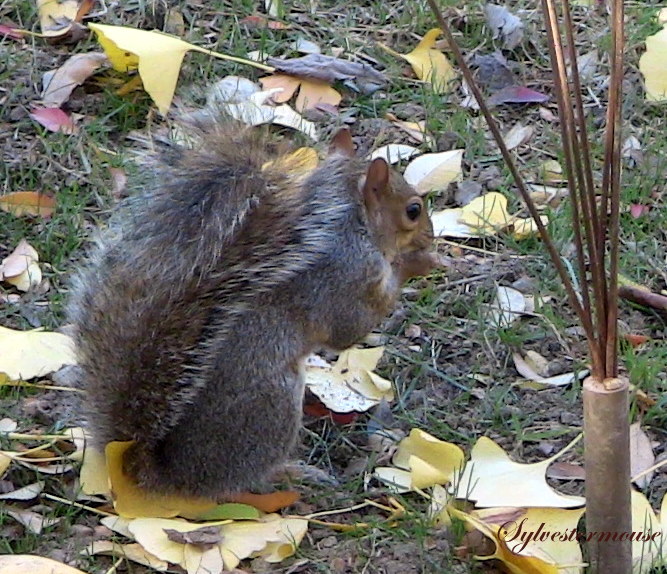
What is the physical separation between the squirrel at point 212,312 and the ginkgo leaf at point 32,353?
0.21 metres

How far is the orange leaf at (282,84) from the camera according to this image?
9.05ft

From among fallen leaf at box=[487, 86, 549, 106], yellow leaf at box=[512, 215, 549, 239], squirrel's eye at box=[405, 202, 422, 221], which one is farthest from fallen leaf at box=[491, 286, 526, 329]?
fallen leaf at box=[487, 86, 549, 106]

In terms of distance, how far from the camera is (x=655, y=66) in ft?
8.91

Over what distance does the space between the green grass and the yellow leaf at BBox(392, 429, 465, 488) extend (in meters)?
0.05

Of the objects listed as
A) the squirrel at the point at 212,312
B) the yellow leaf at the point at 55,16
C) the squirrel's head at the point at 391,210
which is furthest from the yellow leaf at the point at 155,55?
the squirrel at the point at 212,312

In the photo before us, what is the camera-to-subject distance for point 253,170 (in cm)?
181

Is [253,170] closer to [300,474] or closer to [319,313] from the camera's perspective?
[319,313]

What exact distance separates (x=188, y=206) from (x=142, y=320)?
0.54 ft

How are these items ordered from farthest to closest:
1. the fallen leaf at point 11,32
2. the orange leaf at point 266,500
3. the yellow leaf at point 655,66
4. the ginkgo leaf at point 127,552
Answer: the fallen leaf at point 11,32, the yellow leaf at point 655,66, the orange leaf at point 266,500, the ginkgo leaf at point 127,552

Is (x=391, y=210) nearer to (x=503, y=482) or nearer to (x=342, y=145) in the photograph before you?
(x=342, y=145)

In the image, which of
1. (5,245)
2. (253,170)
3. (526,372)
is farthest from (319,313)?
(5,245)

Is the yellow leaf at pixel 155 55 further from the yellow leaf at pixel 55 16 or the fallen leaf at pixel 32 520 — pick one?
the fallen leaf at pixel 32 520

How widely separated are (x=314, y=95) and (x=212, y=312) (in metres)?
1.16

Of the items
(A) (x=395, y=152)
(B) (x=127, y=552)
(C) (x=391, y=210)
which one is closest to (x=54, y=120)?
(A) (x=395, y=152)
